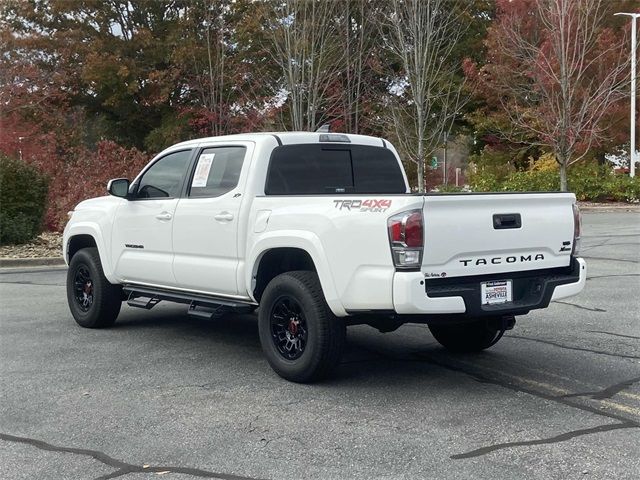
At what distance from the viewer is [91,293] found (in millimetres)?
8141

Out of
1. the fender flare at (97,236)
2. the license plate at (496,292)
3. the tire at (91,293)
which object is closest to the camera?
the license plate at (496,292)

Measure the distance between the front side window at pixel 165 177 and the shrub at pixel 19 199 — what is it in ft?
26.1

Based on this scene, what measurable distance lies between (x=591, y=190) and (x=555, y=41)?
8838mm

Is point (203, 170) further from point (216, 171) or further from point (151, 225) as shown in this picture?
point (151, 225)

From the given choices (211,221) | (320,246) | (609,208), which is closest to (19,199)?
(211,221)

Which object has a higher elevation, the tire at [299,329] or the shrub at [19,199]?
the shrub at [19,199]

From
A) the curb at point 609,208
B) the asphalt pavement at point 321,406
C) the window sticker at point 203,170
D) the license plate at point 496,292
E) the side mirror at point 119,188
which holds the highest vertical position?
the window sticker at point 203,170

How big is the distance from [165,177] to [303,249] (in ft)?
7.44

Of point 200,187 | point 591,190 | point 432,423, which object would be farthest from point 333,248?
point 591,190

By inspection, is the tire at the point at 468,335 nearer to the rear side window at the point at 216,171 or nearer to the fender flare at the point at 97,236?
the rear side window at the point at 216,171

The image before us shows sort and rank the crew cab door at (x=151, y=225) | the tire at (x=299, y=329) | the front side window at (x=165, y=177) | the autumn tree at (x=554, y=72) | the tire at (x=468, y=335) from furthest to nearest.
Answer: the autumn tree at (x=554, y=72)
the front side window at (x=165, y=177)
the crew cab door at (x=151, y=225)
the tire at (x=468, y=335)
the tire at (x=299, y=329)

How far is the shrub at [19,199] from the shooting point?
14484 mm

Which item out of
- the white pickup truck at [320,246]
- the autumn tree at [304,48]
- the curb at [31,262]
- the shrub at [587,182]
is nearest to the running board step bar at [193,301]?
the white pickup truck at [320,246]

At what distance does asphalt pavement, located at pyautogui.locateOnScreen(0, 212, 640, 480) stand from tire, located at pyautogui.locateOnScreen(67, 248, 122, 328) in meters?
0.16
